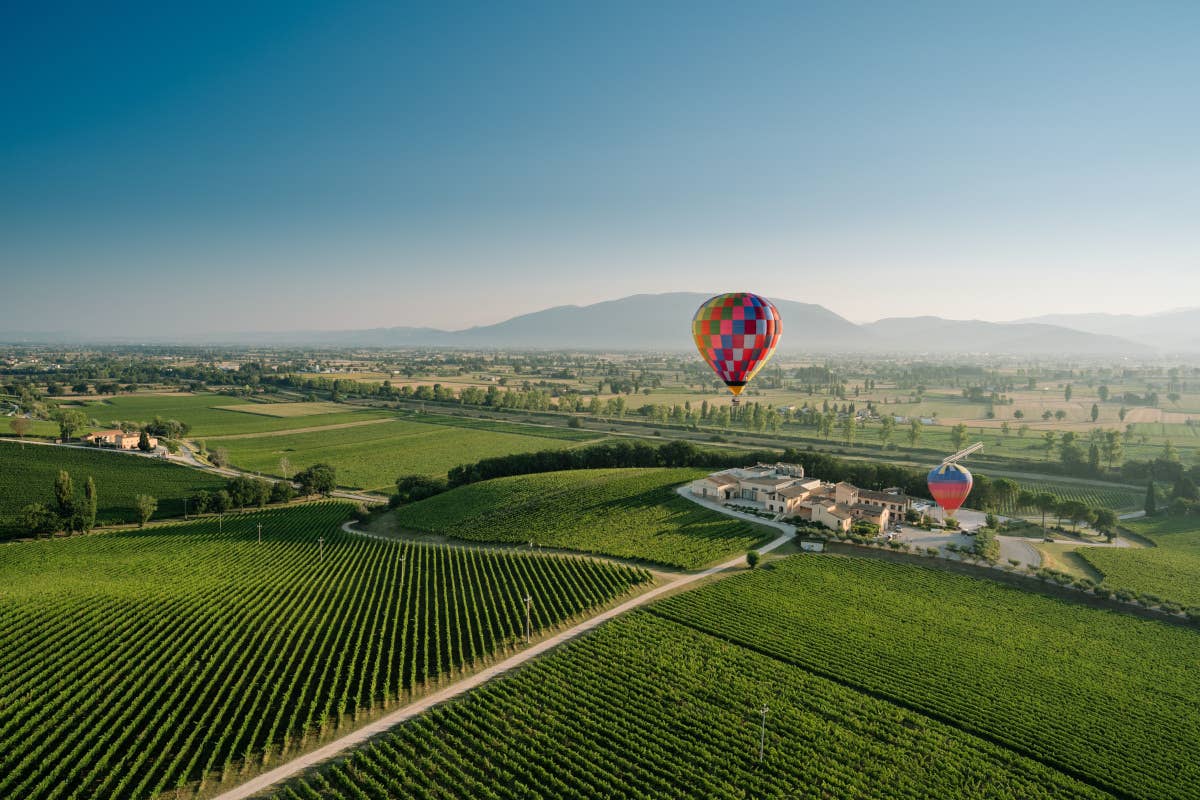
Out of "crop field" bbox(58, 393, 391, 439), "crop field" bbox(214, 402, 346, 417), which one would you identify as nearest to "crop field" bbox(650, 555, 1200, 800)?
"crop field" bbox(58, 393, 391, 439)

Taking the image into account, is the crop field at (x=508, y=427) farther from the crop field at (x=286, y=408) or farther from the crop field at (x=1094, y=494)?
the crop field at (x=1094, y=494)

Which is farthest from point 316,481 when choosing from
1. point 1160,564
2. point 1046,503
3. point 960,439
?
point 960,439

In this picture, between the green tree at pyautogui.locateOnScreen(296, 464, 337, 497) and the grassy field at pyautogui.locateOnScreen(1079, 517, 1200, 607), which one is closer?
the grassy field at pyautogui.locateOnScreen(1079, 517, 1200, 607)

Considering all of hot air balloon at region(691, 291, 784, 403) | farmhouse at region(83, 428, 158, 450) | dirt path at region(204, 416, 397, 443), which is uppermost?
hot air balloon at region(691, 291, 784, 403)

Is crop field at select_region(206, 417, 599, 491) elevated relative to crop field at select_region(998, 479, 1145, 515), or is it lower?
Result: elevated

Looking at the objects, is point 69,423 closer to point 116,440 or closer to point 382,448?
point 116,440

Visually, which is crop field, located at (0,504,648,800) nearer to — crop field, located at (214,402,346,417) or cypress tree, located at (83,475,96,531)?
cypress tree, located at (83,475,96,531)

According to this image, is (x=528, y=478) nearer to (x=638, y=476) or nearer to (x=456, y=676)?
(x=638, y=476)
